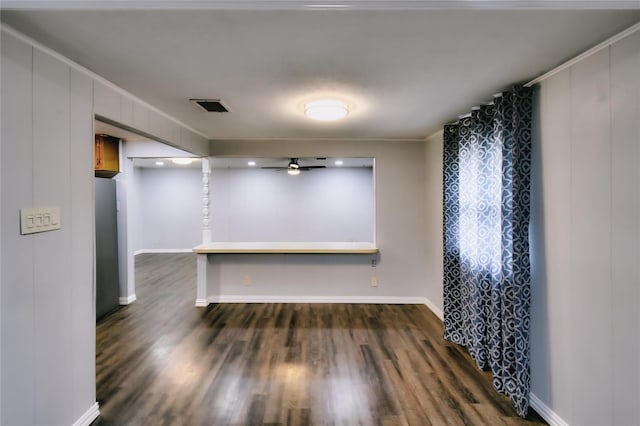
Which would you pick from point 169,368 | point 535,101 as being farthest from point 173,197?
point 535,101

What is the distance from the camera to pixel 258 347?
2896mm

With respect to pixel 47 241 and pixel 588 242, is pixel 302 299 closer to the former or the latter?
pixel 47 241

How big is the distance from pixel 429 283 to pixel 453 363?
1.42m

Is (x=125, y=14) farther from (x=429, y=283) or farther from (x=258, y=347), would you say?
(x=429, y=283)

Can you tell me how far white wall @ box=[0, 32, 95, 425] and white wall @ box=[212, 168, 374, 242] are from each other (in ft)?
18.7

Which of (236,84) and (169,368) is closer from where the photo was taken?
(236,84)

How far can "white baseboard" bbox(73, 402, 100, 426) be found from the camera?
184 centimetres

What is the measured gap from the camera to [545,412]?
6.40ft

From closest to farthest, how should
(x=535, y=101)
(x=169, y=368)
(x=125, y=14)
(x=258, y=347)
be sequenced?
1. (x=125, y=14)
2. (x=535, y=101)
3. (x=169, y=368)
4. (x=258, y=347)

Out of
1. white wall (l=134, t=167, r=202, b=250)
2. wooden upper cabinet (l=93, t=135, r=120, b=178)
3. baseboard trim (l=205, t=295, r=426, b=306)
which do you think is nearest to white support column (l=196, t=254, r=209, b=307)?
baseboard trim (l=205, t=295, r=426, b=306)

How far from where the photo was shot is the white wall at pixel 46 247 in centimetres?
141

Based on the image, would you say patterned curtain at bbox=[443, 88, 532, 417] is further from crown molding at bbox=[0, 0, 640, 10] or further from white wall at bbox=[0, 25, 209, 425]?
white wall at bbox=[0, 25, 209, 425]

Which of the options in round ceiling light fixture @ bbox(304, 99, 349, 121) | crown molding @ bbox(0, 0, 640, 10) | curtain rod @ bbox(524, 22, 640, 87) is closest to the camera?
crown molding @ bbox(0, 0, 640, 10)

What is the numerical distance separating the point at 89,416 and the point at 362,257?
3155mm
